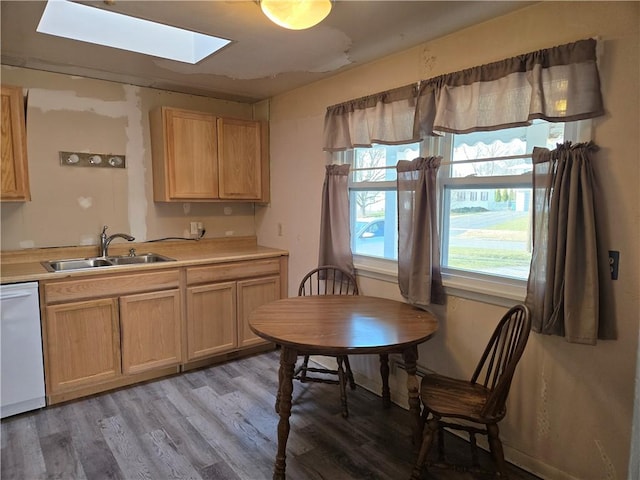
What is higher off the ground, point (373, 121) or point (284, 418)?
point (373, 121)

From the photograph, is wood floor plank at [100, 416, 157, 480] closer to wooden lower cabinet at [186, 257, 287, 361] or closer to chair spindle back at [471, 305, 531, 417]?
wooden lower cabinet at [186, 257, 287, 361]

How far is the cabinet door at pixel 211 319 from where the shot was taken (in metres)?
3.18

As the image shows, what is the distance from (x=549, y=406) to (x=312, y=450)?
1.25 metres

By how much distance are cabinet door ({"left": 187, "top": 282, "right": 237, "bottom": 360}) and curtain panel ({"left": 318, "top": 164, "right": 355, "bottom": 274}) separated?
0.94 m

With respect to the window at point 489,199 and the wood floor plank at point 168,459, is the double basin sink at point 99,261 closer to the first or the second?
the wood floor plank at point 168,459

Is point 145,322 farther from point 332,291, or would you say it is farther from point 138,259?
Answer: point 332,291

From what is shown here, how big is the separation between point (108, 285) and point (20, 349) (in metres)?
0.61

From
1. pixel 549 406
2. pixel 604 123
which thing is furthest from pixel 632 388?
pixel 604 123

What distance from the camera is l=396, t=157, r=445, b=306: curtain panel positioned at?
236 cm

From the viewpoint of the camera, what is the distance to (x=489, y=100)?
2.06m

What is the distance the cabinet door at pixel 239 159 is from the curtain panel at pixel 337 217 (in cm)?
97

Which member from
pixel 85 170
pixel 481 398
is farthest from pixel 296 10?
pixel 85 170

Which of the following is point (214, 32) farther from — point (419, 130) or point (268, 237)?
point (268, 237)

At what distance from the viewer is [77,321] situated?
105 inches
